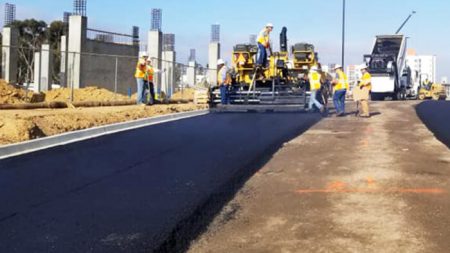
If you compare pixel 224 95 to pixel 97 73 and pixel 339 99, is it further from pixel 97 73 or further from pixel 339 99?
pixel 97 73

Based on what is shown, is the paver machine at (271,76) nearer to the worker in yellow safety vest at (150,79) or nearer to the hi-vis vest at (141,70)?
the worker in yellow safety vest at (150,79)

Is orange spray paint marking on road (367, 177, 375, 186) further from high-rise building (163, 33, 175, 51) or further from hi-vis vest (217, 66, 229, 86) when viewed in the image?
high-rise building (163, 33, 175, 51)

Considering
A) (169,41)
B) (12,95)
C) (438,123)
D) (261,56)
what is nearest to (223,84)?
(261,56)

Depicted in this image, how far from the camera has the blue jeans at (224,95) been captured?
806 inches

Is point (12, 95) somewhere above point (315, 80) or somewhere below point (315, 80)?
below

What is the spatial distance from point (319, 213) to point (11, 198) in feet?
12.3

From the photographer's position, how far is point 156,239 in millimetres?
5492

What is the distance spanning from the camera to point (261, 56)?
20359 mm

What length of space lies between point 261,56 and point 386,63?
1666 centimetres

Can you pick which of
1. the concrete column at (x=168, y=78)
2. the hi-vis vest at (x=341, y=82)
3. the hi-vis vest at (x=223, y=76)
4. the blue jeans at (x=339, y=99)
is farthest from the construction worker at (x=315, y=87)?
the concrete column at (x=168, y=78)

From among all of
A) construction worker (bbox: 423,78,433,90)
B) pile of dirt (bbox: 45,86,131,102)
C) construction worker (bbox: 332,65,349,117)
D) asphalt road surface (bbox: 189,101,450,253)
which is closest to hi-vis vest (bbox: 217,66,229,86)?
construction worker (bbox: 332,65,349,117)

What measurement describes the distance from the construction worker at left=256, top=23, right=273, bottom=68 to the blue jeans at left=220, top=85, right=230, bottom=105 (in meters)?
1.49

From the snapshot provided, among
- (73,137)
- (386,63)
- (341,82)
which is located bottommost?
(73,137)

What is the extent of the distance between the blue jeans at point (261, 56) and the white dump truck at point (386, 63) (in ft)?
51.8
